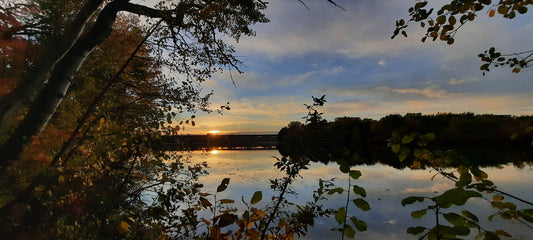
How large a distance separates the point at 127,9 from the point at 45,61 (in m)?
2.41

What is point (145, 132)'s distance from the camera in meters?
3.89

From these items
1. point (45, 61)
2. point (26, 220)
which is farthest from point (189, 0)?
point (26, 220)

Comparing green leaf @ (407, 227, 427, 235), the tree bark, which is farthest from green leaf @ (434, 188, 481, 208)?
the tree bark

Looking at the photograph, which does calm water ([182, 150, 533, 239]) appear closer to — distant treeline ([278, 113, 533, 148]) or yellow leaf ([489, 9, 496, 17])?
yellow leaf ([489, 9, 496, 17])

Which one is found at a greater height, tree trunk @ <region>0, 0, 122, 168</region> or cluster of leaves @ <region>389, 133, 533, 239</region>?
tree trunk @ <region>0, 0, 122, 168</region>

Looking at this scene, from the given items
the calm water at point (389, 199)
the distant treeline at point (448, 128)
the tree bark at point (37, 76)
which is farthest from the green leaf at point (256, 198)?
the distant treeline at point (448, 128)

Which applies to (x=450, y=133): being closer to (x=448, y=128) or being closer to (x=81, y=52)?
(x=448, y=128)

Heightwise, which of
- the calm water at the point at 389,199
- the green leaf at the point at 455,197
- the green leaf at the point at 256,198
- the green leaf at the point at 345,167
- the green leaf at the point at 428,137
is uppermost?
the green leaf at the point at 428,137

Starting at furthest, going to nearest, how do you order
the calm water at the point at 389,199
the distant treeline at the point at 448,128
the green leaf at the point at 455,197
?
the distant treeline at the point at 448,128 → the calm water at the point at 389,199 → the green leaf at the point at 455,197

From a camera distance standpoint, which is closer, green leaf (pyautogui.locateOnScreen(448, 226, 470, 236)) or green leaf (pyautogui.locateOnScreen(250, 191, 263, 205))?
green leaf (pyautogui.locateOnScreen(448, 226, 470, 236))

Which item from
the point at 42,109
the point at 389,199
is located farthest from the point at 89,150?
the point at 389,199

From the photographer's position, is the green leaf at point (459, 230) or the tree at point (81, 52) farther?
the tree at point (81, 52)

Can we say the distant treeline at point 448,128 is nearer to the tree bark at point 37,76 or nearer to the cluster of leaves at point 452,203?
the tree bark at point 37,76

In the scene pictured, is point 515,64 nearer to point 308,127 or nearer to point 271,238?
point 308,127
